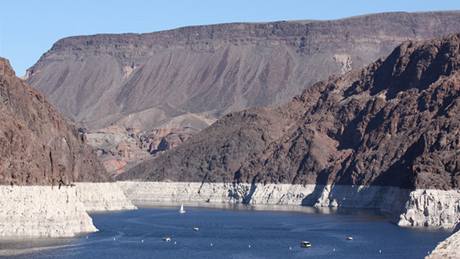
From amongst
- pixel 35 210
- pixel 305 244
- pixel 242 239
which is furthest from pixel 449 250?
pixel 242 239

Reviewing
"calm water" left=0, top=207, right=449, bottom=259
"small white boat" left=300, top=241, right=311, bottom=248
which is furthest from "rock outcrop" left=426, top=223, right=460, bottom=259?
"small white boat" left=300, top=241, right=311, bottom=248

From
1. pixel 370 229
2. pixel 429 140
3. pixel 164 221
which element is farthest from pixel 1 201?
pixel 429 140

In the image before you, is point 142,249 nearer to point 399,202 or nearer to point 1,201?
point 1,201

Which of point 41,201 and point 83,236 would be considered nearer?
point 41,201

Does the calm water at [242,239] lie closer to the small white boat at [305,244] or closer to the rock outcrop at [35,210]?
the small white boat at [305,244]

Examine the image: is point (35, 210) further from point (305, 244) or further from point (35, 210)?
point (305, 244)

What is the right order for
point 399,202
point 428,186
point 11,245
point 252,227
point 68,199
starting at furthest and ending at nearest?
point 399,202 < point 252,227 < point 428,186 < point 68,199 < point 11,245

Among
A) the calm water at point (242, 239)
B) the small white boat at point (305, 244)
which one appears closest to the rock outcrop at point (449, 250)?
the calm water at point (242, 239)

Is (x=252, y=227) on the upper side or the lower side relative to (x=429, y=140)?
lower
